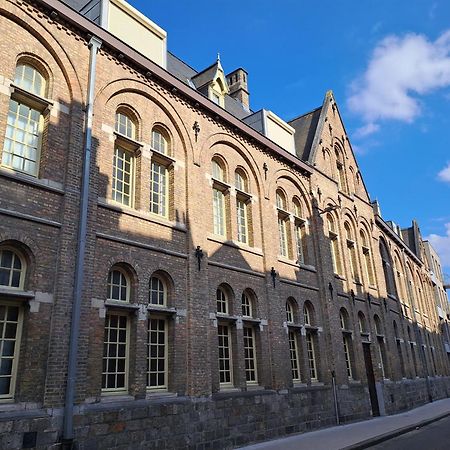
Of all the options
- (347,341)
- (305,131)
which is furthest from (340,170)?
(347,341)

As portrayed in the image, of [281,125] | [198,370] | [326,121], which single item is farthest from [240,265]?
[326,121]

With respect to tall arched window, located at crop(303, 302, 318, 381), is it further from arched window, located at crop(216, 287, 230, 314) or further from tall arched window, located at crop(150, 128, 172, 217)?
tall arched window, located at crop(150, 128, 172, 217)

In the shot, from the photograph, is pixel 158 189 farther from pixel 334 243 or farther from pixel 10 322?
pixel 334 243

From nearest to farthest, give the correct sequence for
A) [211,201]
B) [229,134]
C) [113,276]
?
1. [113,276]
2. [211,201]
3. [229,134]

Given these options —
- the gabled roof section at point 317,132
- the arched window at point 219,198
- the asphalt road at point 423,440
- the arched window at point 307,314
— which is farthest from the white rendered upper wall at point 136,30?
the asphalt road at point 423,440

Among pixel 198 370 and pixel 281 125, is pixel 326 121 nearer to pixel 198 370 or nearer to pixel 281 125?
pixel 281 125

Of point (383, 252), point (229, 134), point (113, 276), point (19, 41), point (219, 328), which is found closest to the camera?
point (19, 41)

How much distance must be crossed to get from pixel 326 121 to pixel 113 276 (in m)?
14.8

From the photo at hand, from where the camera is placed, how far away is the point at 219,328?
39.7ft

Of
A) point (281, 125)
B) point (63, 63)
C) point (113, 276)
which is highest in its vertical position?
point (281, 125)

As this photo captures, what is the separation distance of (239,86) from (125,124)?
11.0 metres

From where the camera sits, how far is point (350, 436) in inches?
484

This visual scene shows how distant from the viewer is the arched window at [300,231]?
1670 centimetres

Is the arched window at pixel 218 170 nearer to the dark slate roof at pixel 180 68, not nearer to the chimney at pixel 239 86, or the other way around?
the dark slate roof at pixel 180 68
